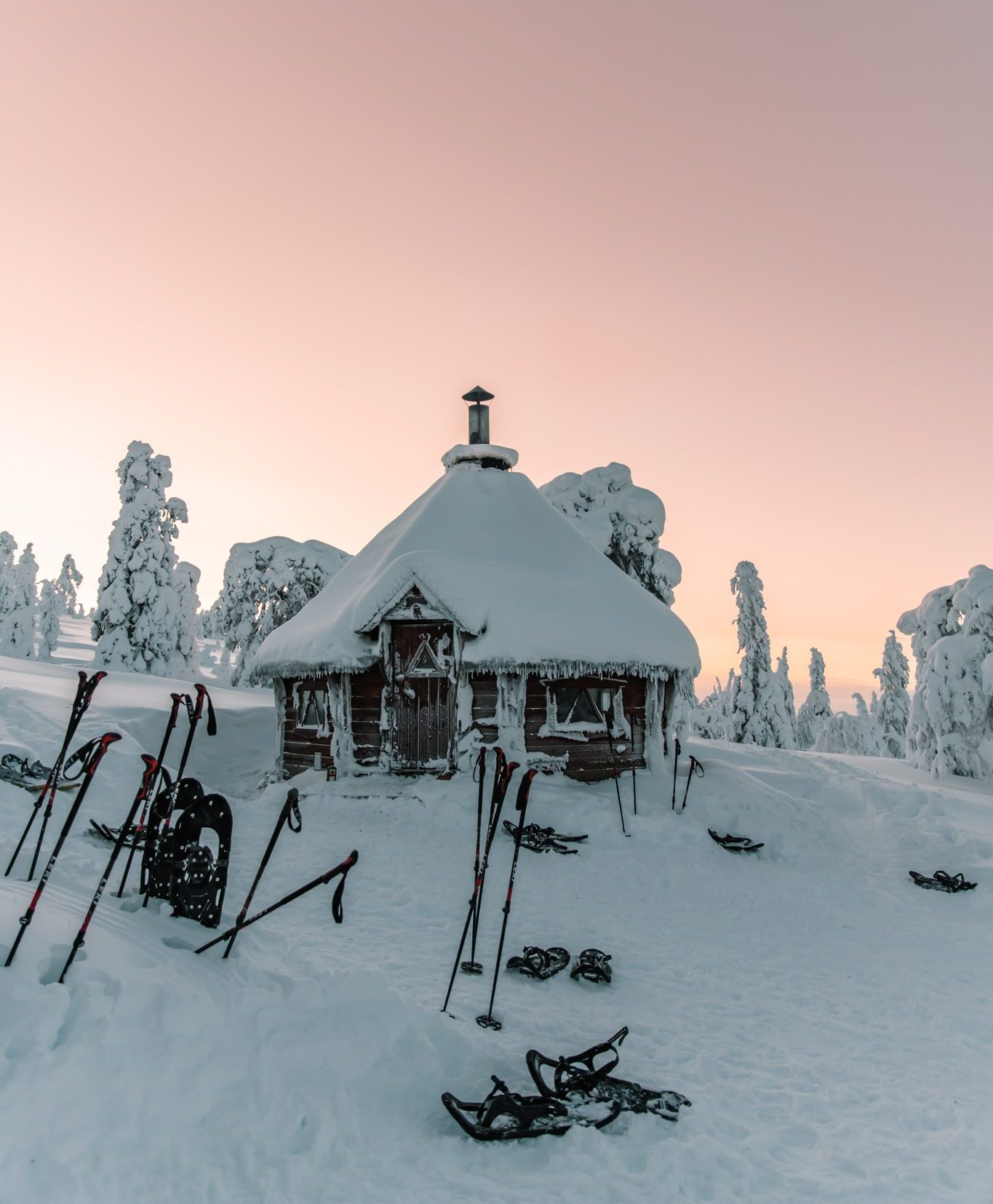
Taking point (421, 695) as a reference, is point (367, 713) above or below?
below

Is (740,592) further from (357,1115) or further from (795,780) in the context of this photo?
(357,1115)

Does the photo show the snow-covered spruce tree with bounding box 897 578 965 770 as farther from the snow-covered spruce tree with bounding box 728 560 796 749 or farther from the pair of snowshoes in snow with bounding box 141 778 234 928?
the pair of snowshoes in snow with bounding box 141 778 234 928

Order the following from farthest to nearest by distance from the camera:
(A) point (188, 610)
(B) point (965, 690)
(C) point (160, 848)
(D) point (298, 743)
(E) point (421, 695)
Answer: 1. (A) point (188, 610)
2. (B) point (965, 690)
3. (D) point (298, 743)
4. (E) point (421, 695)
5. (C) point (160, 848)

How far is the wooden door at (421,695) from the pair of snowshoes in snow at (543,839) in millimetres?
3142

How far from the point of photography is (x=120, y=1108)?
13.1 ft

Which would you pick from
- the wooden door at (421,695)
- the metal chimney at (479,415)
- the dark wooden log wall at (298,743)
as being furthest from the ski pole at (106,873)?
the metal chimney at (479,415)

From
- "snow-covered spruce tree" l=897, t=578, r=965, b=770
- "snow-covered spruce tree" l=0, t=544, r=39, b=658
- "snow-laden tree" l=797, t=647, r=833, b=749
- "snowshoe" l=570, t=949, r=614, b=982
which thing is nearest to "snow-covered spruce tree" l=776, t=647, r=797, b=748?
"snow-laden tree" l=797, t=647, r=833, b=749

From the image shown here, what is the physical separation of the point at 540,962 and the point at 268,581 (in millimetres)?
24747

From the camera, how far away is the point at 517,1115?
4.58 meters

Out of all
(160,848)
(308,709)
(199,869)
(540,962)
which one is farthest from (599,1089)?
(308,709)

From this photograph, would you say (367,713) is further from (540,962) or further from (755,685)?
(755,685)

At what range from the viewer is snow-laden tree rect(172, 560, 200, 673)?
111ft

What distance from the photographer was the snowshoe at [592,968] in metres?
7.26

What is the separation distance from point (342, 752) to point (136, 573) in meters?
19.9
